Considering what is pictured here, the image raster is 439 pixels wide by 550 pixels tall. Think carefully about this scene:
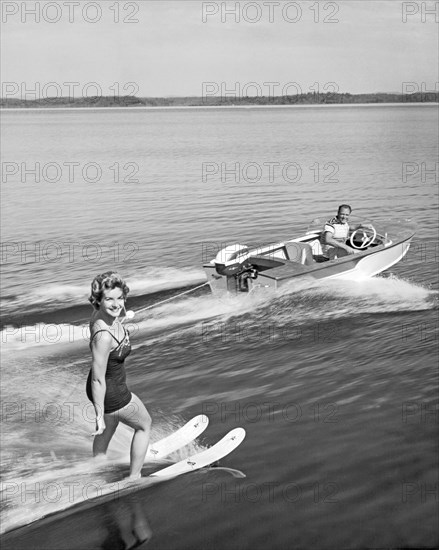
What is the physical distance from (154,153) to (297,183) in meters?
24.2

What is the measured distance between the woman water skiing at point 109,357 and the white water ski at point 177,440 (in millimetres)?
1475

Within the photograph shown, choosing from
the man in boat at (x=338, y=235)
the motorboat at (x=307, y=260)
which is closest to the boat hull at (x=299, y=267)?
the motorboat at (x=307, y=260)

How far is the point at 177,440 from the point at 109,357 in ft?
8.34

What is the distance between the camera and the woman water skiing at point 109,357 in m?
6.20

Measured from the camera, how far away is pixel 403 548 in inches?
275

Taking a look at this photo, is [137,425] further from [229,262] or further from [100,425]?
[229,262]

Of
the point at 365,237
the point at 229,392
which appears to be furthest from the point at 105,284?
the point at 365,237

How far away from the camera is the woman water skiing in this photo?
6.20 metres

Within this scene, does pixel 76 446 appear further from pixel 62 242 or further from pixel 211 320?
pixel 62 242

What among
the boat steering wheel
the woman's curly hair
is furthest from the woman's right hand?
the boat steering wheel

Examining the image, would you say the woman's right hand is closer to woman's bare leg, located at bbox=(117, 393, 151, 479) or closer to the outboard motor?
woman's bare leg, located at bbox=(117, 393, 151, 479)

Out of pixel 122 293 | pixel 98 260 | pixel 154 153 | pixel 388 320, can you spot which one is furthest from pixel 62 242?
pixel 154 153

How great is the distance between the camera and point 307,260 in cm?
1576

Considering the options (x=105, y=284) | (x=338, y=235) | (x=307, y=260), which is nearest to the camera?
(x=105, y=284)
